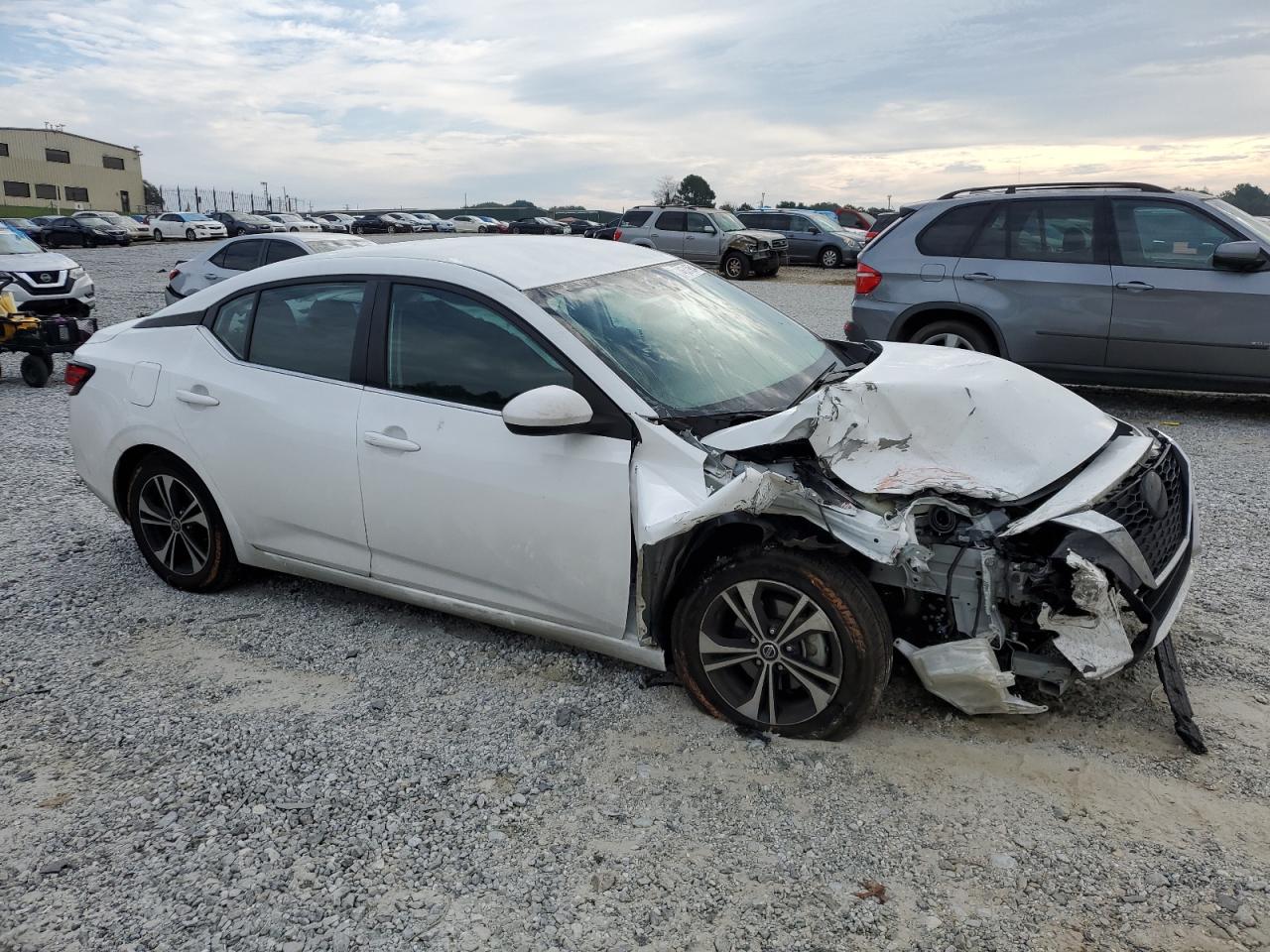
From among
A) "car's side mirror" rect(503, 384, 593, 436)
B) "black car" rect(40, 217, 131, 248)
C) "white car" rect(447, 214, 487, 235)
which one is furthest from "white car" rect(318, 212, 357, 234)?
"car's side mirror" rect(503, 384, 593, 436)

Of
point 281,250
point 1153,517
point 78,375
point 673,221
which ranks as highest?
point 673,221

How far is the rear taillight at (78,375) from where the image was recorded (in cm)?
469

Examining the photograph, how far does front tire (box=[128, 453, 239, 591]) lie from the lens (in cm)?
443

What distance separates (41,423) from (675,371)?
747 cm

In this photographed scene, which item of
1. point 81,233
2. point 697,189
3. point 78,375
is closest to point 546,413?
point 78,375

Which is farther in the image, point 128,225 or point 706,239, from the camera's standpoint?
point 128,225

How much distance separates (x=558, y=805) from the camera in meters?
2.98

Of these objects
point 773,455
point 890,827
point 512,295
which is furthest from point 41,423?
point 890,827

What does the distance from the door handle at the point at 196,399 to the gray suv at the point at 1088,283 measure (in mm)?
5868

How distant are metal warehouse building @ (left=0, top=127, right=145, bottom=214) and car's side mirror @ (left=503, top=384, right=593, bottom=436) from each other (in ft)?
257

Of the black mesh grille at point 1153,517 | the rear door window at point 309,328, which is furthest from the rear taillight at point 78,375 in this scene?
the black mesh grille at point 1153,517

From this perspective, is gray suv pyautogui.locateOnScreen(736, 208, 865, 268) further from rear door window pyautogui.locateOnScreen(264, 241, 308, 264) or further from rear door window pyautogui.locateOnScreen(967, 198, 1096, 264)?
rear door window pyautogui.locateOnScreen(967, 198, 1096, 264)

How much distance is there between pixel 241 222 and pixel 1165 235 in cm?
5098

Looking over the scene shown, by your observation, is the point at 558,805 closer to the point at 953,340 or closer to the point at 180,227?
the point at 953,340
